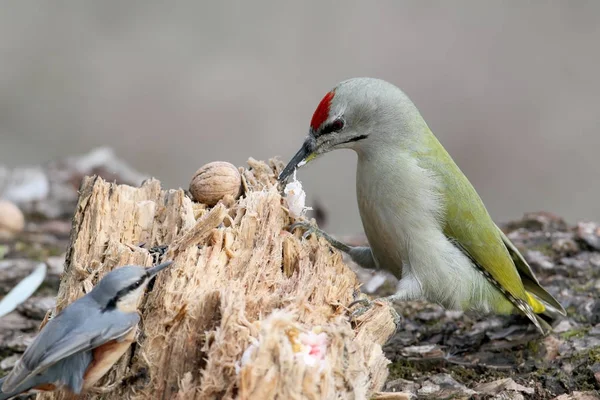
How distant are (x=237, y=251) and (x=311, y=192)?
17.1ft

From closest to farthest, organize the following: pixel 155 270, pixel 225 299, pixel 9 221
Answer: pixel 225 299, pixel 155 270, pixel 9 221

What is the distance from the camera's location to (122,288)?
303 cm

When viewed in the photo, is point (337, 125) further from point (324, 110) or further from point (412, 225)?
point (412, 225)

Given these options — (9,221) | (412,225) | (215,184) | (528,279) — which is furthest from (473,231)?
(9,221)

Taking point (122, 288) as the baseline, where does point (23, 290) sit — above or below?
above

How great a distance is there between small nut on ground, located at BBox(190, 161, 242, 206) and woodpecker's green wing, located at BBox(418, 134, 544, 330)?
1157mm

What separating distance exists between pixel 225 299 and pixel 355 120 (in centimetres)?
172

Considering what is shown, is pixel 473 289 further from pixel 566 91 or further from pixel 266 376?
pixel 566 91

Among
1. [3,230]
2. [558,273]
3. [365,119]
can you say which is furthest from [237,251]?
[3,230]

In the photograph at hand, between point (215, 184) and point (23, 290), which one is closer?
point (215, 184)

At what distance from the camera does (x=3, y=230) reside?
6121 millimetres

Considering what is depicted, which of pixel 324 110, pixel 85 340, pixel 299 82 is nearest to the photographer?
pixel 85 340

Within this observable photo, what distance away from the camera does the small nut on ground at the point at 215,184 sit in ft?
13.3

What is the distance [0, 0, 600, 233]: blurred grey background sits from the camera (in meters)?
9.12
